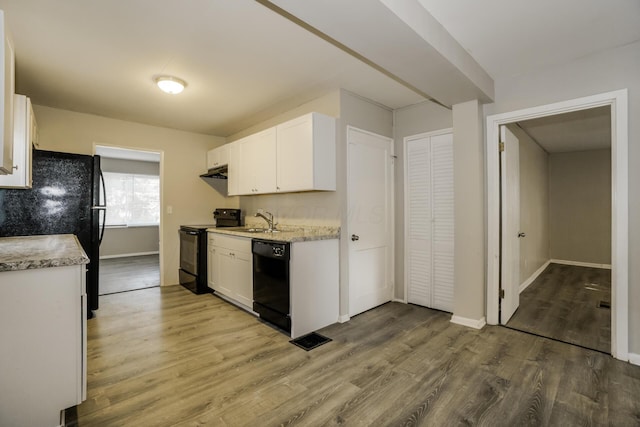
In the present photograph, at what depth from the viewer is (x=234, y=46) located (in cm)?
233

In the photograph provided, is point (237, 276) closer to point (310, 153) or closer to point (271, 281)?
point (271, 281)

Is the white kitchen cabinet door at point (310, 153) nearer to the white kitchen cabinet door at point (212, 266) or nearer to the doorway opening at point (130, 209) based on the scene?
the white kitchen cabinet door at point (212, 266)

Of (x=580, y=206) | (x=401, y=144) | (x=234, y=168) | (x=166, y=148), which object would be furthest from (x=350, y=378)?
(x=580, y=206)

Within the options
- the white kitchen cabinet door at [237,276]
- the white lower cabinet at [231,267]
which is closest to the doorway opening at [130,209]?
the white lower cabinet at [231,267]

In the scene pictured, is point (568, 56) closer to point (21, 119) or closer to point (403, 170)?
point (403, 170)

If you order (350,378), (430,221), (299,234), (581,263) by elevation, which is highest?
(430,221)

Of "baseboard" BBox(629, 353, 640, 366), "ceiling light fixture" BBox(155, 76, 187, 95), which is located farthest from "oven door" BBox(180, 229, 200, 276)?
"baseboard" BBox(629, 353, 640, 366)

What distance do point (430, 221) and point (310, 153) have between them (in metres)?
1.63

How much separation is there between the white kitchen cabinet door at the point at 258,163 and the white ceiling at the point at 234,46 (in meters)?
0.47

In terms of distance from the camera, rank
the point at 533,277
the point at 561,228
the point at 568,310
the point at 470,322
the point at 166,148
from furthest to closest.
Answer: the point at 561,228 → the point at 533,277 → the point at 166,148 → the point at 568,310 → the point at 470,322

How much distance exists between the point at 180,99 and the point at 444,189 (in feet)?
10.5

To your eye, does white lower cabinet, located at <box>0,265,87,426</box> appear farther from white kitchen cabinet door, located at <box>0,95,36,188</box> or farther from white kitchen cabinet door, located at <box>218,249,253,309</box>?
white kitchen cabinet door, located at <box>218,249,253,309</box>

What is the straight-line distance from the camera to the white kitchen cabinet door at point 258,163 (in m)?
3.51

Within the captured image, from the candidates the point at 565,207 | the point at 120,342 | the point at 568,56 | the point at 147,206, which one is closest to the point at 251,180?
the point at 120,342
